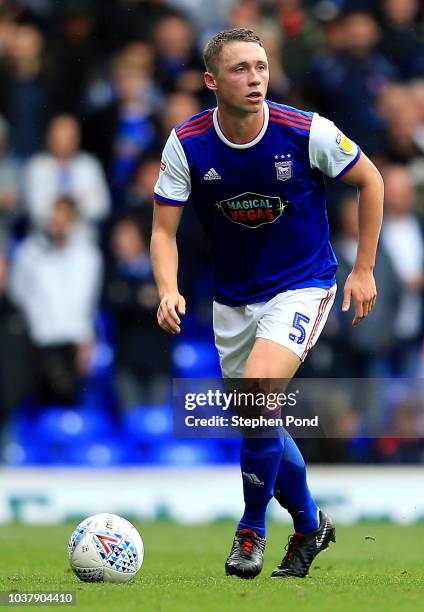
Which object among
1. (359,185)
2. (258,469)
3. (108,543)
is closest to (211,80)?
(359,185)

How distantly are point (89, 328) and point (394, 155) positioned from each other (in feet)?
10.7

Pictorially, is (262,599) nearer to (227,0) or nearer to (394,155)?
(394,155)

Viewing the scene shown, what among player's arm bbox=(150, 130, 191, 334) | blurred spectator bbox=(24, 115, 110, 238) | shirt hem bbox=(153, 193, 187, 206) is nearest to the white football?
player's arm bbox=(150, 130, 191, 334)

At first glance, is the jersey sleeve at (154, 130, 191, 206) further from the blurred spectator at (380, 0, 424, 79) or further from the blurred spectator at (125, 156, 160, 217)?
the blurred spectator at (380, 0, 424, 79)

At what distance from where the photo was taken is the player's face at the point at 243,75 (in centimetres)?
662

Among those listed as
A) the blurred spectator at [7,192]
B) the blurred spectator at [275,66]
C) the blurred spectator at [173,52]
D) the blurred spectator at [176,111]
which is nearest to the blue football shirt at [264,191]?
Answer: the blurred spectator at [275,66]

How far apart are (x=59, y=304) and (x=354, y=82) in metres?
3.46

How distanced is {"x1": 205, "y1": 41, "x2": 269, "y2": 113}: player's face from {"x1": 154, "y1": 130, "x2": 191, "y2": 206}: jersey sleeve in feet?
1.25

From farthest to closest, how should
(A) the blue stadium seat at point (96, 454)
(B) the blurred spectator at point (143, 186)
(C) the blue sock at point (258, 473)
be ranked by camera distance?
1. (B) the blurred spectator at point (143, 186)
2. (A) the blue stadium seat at point (96, 454)
3. (C) the blue sock at point (258, 473)

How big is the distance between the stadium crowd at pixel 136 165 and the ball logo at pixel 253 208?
4601 millimetres

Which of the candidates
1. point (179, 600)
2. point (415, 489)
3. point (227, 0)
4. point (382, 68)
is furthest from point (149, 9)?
point (179, 600)

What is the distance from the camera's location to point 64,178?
490 inches

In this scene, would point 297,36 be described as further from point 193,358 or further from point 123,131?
point 193,358

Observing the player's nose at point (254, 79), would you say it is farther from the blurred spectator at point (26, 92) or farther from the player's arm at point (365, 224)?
the blurred spectator at point (26, 92)
